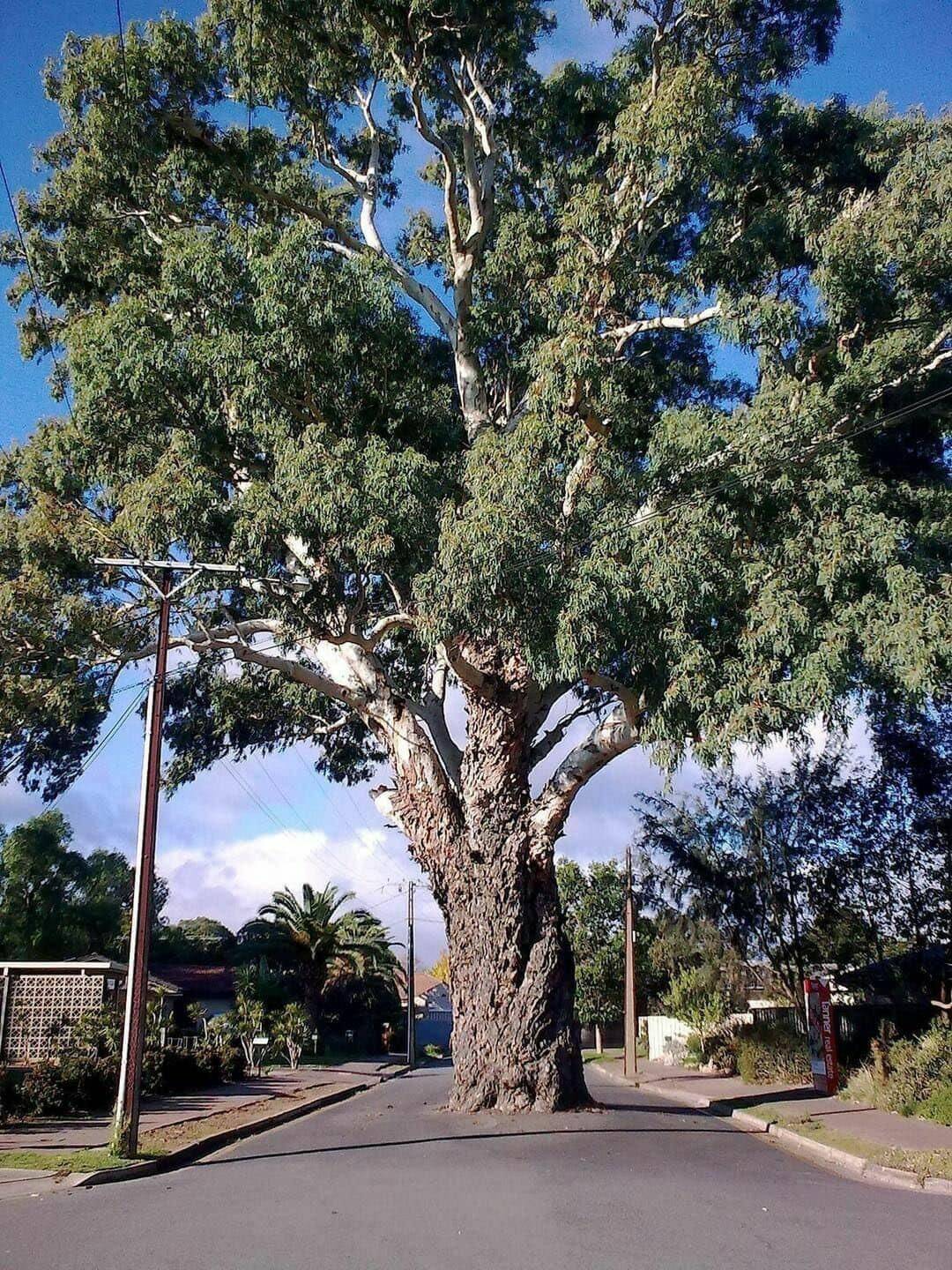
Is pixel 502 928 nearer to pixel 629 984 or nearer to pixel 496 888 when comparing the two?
pixel 496 888

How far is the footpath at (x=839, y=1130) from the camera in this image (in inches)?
498

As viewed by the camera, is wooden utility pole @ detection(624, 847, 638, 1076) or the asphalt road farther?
wooden utility pole @ detection(624, 847, 638, 1076)

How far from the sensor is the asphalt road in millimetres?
8070

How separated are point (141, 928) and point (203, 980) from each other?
120 ft

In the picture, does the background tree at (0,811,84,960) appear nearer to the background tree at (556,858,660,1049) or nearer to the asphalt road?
the background tree at (556,858,660,1049)

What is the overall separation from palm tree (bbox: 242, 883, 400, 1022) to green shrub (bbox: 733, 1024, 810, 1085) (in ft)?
67.6

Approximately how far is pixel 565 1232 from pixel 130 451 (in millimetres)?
14383

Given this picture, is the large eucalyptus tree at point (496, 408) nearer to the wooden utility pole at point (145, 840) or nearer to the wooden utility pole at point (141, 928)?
the wooden utility pole at point (145, 840)

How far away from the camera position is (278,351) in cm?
1800

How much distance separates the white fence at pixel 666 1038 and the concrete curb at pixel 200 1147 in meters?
16.9

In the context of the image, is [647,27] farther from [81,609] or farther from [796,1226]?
[796,1226]

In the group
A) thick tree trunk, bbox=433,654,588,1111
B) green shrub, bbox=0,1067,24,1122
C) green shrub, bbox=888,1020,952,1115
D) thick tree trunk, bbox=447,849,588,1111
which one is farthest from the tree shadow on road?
green shrub, bbox=0,1067,24,1122

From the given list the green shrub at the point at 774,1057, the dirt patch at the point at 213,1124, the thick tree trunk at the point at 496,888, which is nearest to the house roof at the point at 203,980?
the dirt patch at the point at 213,1124

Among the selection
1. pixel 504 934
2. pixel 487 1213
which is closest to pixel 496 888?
pixel 504 934
